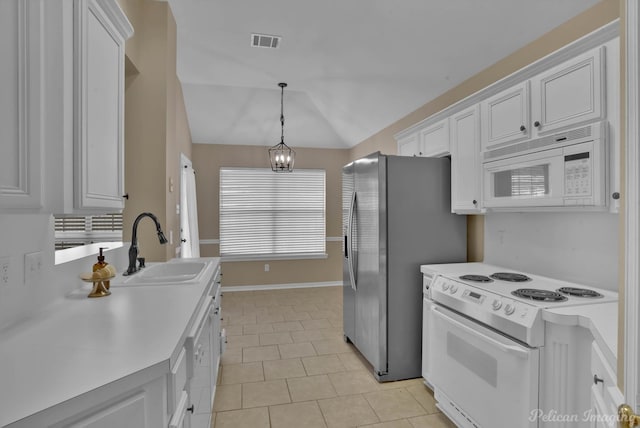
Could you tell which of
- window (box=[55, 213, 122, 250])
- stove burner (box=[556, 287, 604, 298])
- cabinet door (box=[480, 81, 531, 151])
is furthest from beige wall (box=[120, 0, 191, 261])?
stove burner (box=[556, 287, 604, 298])

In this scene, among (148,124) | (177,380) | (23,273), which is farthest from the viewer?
(148,124)

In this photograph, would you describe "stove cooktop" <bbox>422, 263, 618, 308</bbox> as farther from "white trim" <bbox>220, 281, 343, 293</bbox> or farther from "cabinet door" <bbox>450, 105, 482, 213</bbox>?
"white trim" <bbox>220, 281, 343, 293</bbox>

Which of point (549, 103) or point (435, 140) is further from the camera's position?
point (435, 140)

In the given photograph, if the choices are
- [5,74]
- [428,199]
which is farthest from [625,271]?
[428,199]

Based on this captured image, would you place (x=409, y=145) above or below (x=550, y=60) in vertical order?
below

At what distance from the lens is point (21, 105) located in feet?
3.36

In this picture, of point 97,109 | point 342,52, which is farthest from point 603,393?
point 342,52

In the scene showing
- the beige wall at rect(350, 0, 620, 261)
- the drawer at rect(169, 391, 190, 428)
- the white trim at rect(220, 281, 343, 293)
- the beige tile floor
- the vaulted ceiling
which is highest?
the vaulted ceiling

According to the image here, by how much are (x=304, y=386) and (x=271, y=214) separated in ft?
11.9

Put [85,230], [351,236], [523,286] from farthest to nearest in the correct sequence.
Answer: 1. [351,236]
2. [85,230]
3. [523,286]

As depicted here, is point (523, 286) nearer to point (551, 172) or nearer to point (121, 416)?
point (551, 172)

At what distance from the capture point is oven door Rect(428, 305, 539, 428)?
163 centimetres

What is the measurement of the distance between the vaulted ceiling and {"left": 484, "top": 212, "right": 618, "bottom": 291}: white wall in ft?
4.41

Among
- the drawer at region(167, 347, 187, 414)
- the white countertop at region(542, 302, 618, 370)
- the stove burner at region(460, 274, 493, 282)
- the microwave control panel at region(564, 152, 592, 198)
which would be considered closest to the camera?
→ the drawer at region(167, 347, 187, 414)
